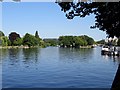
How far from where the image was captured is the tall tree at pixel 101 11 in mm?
12943

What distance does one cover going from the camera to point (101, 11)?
13469 mm

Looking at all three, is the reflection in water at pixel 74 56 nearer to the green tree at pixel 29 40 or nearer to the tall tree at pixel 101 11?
the green tree at pixel 29 40

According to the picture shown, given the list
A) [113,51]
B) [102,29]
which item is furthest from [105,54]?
[102,29]

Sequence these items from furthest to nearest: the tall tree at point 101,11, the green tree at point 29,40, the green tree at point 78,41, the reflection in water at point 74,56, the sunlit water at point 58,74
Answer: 1. the green tree at point 78,41
2. the green tree at point 29,40
3. the reflection in water at point 74,56
4. the sunlit water at point 58,74
5. the tall tree at point 101,11

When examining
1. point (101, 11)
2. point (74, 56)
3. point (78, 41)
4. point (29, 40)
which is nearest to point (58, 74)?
point (101, 11)

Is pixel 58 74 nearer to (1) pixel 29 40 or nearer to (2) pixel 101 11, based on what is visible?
(2) pixel 101 11

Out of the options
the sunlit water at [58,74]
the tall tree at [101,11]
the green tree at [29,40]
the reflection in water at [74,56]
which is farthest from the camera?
the green tree at [29,40]

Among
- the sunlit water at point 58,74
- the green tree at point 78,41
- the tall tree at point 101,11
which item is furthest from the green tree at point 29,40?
the tall tree at point 101,11

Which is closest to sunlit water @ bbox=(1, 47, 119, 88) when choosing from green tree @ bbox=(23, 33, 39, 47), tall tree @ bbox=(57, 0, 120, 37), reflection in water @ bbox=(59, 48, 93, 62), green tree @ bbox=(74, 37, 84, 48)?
tall tree @ bbox=(57, 0, 120, 37)

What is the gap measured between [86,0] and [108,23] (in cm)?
157

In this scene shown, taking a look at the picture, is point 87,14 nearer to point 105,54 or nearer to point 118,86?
point 118,86

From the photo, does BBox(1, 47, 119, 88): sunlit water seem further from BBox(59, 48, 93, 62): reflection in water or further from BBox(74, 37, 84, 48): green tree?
BBox(74, 37, 84, 48): green tree

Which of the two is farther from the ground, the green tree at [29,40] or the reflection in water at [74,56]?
the green tree at [29,40]

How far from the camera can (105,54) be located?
98438 millimetres
